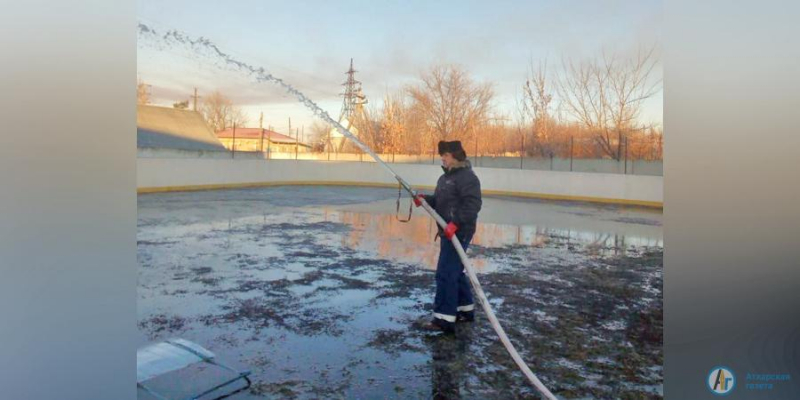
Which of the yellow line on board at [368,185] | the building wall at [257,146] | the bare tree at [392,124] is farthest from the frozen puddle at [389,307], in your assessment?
the building wall at [257,146]

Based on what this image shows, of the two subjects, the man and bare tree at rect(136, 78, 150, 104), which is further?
the man

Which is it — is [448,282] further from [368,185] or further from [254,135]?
[254,135]

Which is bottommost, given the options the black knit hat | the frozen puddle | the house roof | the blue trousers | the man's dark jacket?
the frozen puddle

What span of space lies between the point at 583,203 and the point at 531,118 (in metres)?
4.09

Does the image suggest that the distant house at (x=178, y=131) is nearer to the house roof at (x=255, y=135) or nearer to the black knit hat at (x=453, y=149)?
the house roof at (x=255, y=135)

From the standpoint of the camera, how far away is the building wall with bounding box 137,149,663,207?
14.0 metres

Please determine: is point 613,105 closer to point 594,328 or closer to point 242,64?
point 594,328

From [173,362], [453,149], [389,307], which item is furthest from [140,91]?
[389,307]

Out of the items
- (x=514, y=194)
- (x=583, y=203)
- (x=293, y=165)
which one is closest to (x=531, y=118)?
(x=514, y=194)

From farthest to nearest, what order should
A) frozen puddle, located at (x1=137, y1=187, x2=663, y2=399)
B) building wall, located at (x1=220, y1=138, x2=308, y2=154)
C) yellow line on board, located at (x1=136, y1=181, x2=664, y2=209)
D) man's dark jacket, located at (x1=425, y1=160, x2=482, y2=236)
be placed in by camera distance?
building wall, located at (x1=220, y1=138, x2=308, y2=154) < yellow line on board, located at (x1=136, y1=181, x2=664, y2=209) < man's dark jacket, located at (x1=425, y1=160, x2=482, y2=236) < frozen puddle, located at (x1=137, y1=187, x2=663, y2=399)

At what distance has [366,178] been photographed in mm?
20109

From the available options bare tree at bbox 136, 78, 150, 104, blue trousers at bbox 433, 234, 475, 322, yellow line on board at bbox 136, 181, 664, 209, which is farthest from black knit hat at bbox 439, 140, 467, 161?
yellow line on board at bbox 136, 181, 664, 209

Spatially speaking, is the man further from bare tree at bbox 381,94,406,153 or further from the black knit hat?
bare tree at bbox 381,94,406,153

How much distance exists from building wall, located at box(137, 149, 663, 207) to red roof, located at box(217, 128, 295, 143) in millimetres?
1154
